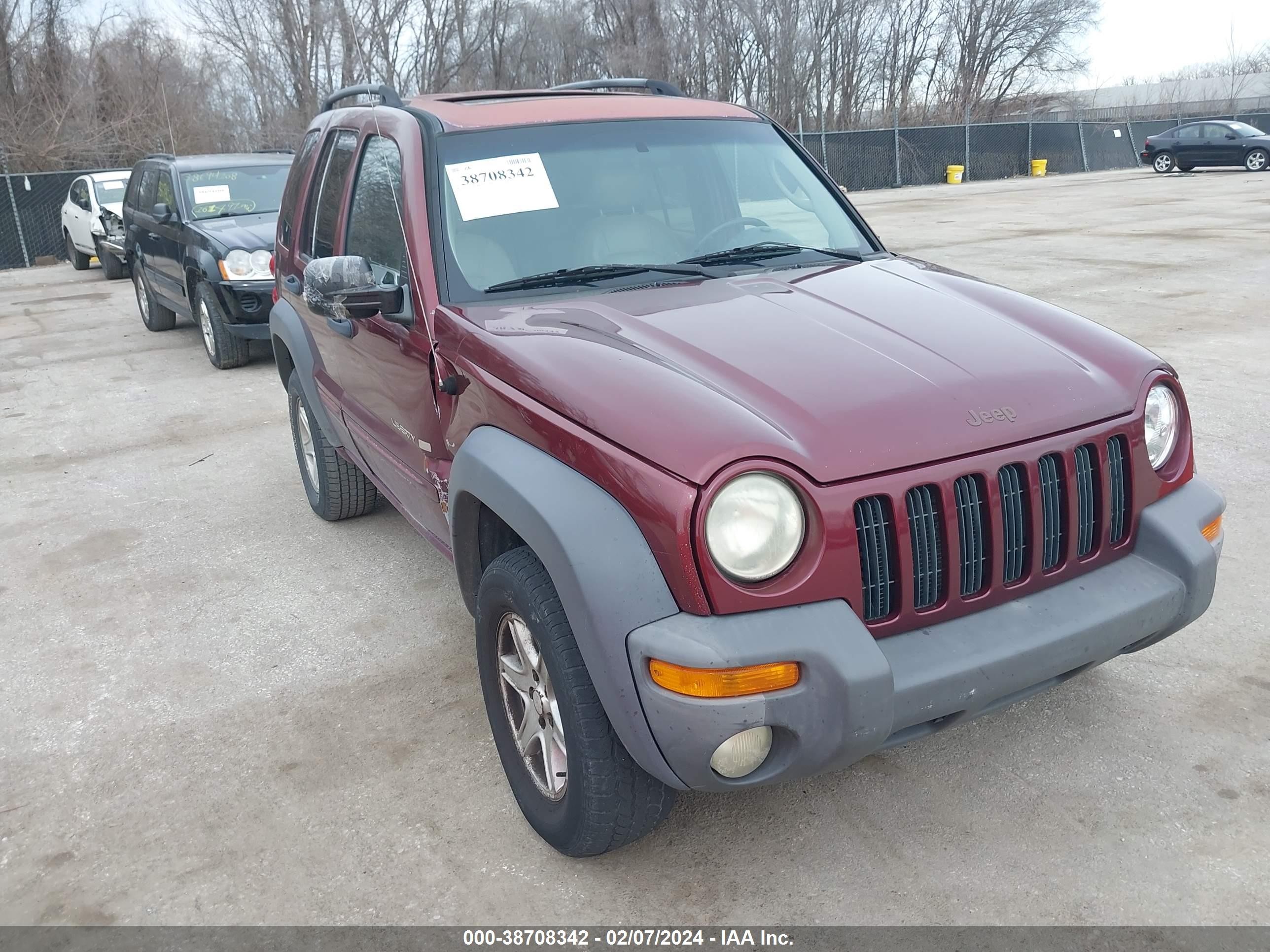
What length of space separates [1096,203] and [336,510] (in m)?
20.1

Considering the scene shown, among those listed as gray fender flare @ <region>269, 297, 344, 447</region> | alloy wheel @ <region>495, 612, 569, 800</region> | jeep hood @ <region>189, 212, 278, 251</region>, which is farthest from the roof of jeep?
jeep hood @ <region>189, 212, 278, 251</region>

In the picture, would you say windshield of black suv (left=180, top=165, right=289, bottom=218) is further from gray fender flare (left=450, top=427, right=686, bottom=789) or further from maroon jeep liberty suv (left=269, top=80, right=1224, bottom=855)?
gray fender flare (left=450, top=427, right=686, bottom=789)

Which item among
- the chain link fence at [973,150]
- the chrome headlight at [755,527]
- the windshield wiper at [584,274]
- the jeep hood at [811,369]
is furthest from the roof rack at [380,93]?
the chain link fence at [973,150]

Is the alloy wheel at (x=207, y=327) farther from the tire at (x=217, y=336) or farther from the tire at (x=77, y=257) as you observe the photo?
the tire at (x=77, y=257)

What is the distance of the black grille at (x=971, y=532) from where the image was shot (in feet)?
7.59

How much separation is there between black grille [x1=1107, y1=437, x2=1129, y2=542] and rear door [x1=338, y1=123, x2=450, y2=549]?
5.95 ft

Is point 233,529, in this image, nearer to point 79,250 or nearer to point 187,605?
point 187,605

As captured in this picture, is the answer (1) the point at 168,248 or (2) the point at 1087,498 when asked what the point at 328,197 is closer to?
(2) the point at 1087,498

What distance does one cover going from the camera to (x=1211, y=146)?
28938 millimetres

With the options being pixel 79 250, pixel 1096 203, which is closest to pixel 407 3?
pixel 79 250

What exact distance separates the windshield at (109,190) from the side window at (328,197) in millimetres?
14031

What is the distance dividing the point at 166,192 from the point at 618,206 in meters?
8.06

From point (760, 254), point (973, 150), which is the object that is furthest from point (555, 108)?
point (973, 150)

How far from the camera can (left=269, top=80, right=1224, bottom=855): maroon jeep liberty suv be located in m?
2.14
